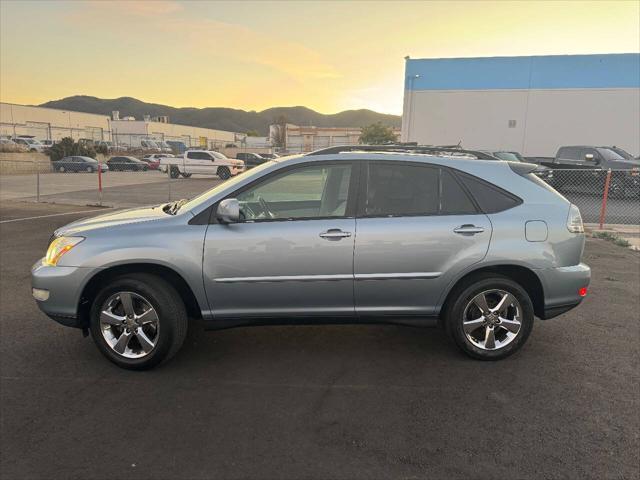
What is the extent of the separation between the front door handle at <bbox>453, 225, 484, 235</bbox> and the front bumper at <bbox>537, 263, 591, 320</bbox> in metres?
0.60

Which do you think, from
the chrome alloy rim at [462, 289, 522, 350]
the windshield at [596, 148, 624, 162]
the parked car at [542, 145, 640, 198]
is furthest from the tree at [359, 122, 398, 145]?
the chrome alloy rim at [462, 289, 522, 350]

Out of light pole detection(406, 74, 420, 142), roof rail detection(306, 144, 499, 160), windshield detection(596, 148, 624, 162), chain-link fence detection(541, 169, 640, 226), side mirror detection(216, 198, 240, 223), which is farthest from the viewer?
light pole detection(406, 74, 420, 142)

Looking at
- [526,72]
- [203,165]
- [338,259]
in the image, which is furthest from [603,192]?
[203,165]

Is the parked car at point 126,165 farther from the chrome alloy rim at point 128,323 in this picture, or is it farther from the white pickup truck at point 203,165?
the chrome alloy rim at point 128,323

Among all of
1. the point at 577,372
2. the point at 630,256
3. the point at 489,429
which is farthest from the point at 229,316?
the point at 630,256

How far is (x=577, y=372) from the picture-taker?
3635mm

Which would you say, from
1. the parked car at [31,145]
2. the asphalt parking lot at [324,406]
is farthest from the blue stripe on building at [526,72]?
the parked car at [31,145]

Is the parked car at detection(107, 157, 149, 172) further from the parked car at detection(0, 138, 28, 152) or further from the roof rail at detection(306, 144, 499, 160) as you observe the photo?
the roof rail at detection(306, 144, 499, 160)

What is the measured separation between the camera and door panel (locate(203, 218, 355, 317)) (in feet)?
11.3

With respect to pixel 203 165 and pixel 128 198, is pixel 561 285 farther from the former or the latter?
pixel 203 165

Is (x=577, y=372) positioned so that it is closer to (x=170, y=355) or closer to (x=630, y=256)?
(x=170, y=355)

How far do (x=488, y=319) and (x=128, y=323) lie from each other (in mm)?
2821

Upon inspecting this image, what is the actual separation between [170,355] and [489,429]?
7.72ft

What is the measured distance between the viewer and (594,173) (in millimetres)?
15578
